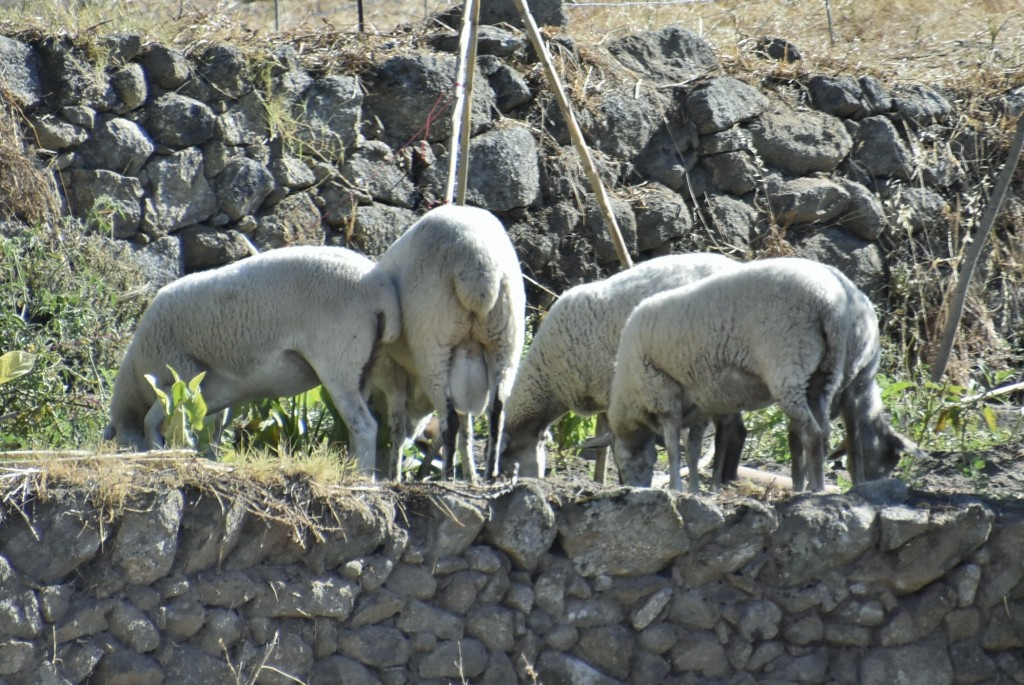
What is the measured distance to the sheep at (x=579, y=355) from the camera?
713 cm

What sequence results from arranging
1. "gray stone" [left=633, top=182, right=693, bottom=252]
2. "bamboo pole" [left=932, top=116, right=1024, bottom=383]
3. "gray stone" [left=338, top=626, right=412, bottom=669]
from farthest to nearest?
1. "gray stone" [left=633, top=182, right=693, bottom=252]
2. "bamboo pole" [left=932, top=116, right=1024, bottom=383]
3. "gray stone" [left=338, top=626, right=412, bottom=669]

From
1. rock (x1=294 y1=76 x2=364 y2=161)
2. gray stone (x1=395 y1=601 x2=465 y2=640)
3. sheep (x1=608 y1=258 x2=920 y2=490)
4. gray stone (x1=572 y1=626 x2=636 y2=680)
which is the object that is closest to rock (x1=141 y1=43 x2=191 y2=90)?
rock (x1=294 y1=76 x2=364 y2=161)

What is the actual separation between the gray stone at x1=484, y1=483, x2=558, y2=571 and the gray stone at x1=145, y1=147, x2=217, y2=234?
4289 mm

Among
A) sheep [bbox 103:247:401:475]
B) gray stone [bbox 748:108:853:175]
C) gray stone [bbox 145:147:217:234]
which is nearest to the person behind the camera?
sheep [bbox 103:247:401:475]

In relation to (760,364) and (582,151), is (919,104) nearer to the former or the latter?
(582,151)

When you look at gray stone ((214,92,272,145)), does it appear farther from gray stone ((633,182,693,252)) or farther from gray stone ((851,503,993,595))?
gray stone ((851,503,993,595))

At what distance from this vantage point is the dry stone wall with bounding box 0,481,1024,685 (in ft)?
15.2

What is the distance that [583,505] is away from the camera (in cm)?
525

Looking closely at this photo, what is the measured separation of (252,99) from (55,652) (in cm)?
536

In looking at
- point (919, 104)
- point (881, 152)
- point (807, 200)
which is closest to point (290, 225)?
point (807, 200)

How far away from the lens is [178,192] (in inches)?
344

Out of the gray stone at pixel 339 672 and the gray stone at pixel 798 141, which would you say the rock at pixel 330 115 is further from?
the gray stone at pixel 339 672

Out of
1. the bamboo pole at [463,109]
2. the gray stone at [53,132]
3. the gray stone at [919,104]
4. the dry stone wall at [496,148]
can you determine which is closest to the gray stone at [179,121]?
the dry stone wall at [496,148]

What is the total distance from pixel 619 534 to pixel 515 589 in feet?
1.46
